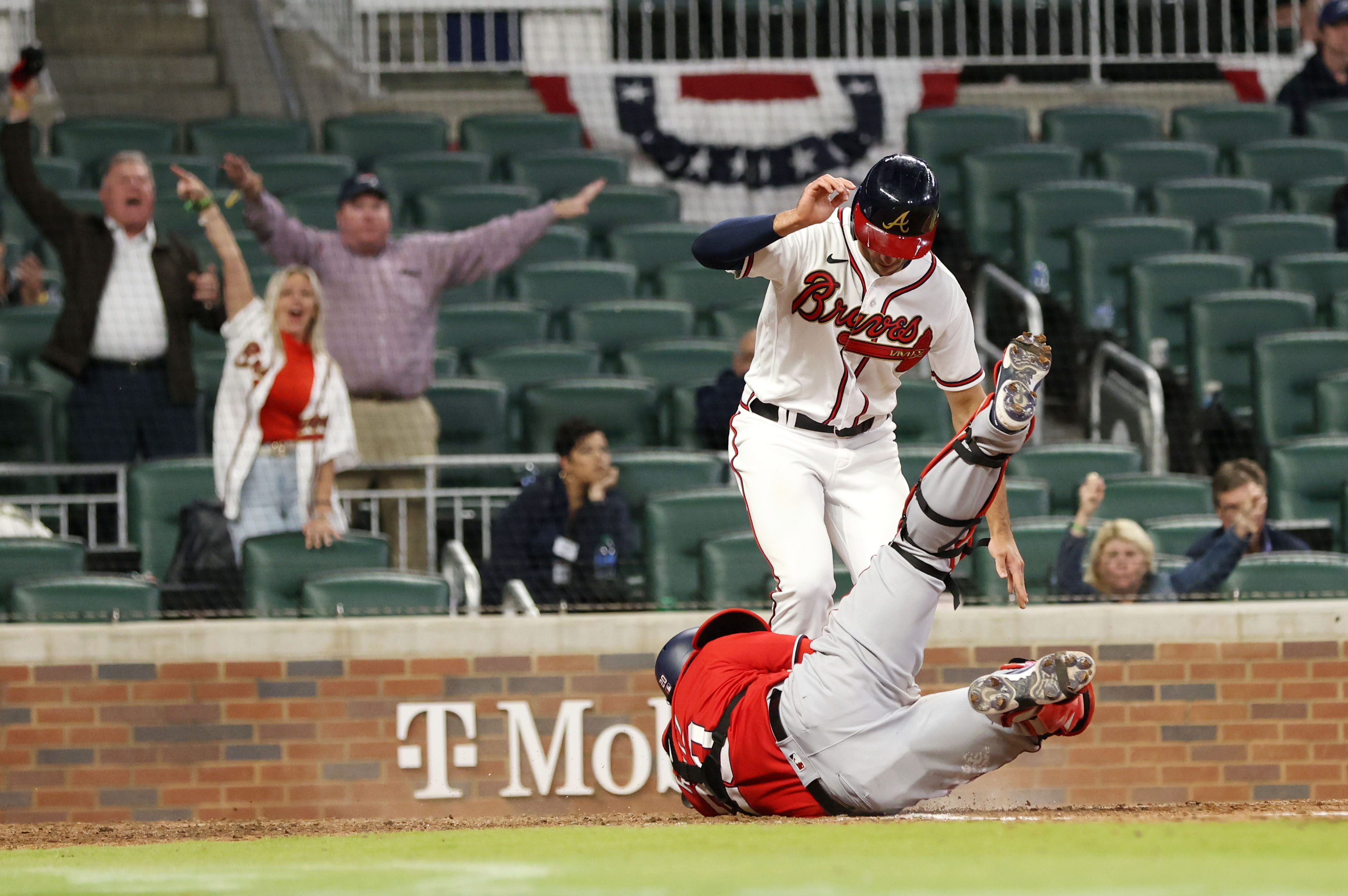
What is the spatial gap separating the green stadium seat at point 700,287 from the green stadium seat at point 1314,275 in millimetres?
2614

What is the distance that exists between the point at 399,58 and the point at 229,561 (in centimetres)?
678

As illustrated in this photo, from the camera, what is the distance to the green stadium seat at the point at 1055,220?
8594mm

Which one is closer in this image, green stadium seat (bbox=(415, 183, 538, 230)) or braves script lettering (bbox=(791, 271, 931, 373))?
braves script lettering (bbox=(791, 271, 931, 373))

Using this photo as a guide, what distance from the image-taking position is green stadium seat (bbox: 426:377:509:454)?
709cm

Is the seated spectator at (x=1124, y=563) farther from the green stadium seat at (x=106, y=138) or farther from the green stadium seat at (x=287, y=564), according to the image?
the green stadium seat at (x=106, y=138)

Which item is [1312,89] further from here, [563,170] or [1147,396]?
[563,170]

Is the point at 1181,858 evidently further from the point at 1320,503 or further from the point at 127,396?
the point at 127,396

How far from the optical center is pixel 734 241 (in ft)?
13.1

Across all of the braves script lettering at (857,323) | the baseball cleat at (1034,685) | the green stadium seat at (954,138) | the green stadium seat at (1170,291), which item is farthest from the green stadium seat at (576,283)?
the baseball cleat at (1034,685)

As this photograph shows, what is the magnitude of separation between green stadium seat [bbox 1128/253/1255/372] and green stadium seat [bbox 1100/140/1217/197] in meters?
1.56

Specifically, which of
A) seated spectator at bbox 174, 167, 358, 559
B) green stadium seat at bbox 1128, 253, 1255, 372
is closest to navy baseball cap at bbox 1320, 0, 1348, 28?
green stadium seat at bbox 1128, 253, 1255, 372

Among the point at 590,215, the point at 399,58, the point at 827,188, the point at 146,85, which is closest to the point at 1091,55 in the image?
the point at 590,215

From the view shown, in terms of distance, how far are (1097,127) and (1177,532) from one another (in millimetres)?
4502

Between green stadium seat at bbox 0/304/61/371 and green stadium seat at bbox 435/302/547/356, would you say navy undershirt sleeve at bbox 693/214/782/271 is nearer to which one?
green stadium seat at bbox 435/302/547/356
